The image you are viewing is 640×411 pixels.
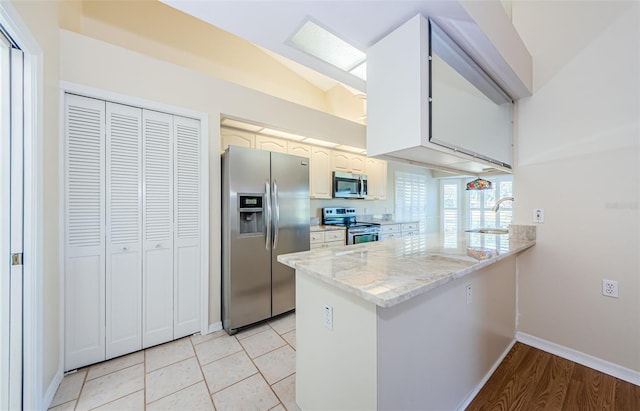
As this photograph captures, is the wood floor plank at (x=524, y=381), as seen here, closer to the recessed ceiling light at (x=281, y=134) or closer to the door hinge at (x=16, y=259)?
the door hinge at (x=16, y=259)

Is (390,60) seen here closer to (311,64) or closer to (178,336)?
(311,64)

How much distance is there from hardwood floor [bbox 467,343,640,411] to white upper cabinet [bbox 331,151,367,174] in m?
3.18

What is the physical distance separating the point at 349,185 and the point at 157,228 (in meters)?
2.95

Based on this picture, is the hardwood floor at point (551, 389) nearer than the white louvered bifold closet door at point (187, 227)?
Yes

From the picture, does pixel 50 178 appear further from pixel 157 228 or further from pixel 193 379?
pixel 193 379

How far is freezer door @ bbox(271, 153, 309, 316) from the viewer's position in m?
2.63

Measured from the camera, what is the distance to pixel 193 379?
5.75 feet

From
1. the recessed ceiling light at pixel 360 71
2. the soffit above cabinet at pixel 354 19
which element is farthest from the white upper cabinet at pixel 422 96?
the recessed ceiling light at pixel 360 71

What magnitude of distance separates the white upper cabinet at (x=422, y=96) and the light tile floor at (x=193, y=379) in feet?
5.77

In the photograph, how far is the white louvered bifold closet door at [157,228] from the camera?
6.93ft

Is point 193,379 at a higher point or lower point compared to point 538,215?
lower

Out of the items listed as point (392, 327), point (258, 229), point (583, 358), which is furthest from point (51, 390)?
point (583, 358)

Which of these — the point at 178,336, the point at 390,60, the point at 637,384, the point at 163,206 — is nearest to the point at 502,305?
the point at 637,384

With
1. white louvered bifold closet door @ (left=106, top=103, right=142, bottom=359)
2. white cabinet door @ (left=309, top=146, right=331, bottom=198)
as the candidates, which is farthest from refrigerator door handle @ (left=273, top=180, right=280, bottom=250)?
white cabinet door @ (left=309, top=146, right=331, bottom=198)
